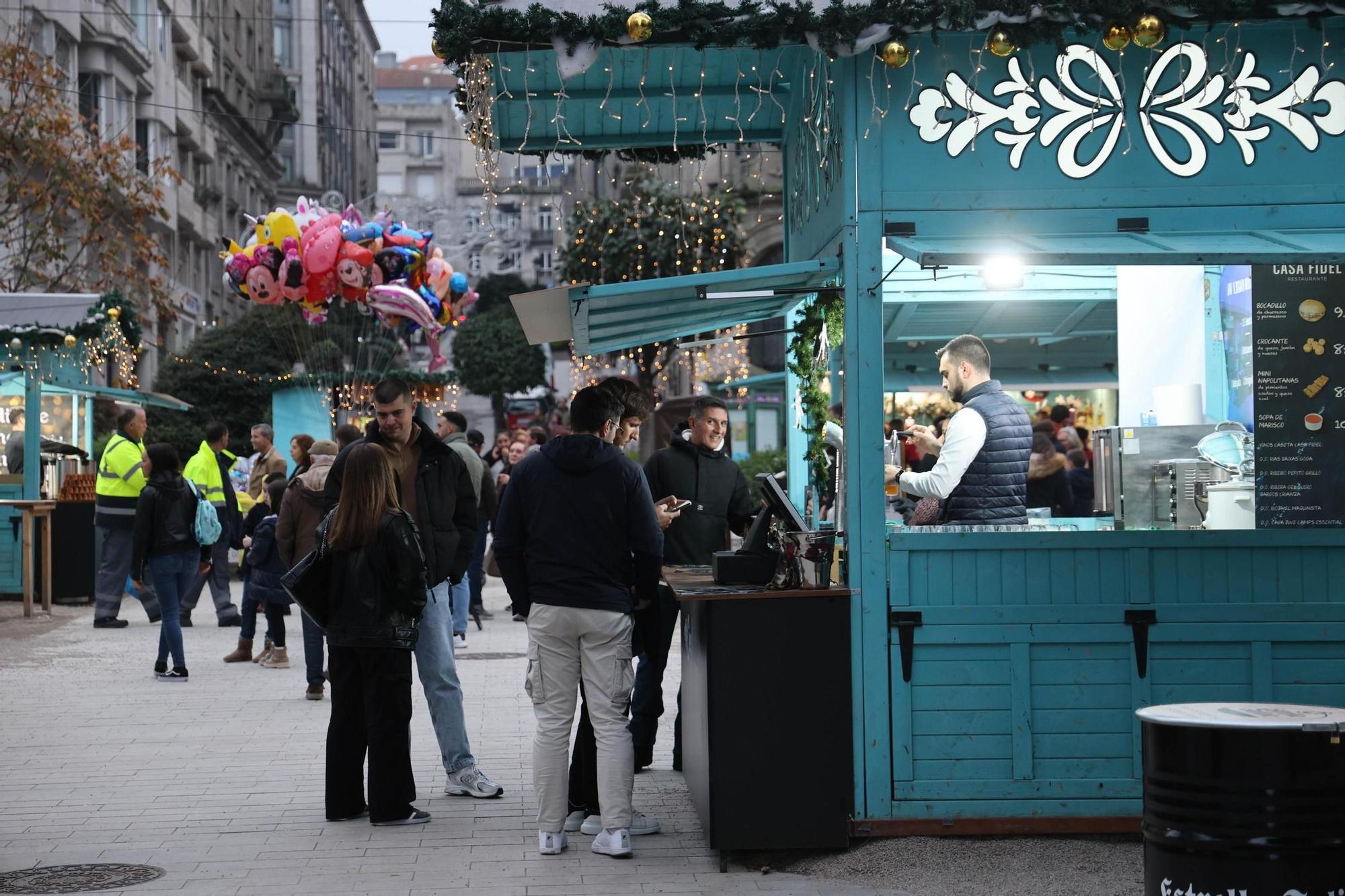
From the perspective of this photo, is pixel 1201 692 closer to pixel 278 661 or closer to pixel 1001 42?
pixel 1001 42

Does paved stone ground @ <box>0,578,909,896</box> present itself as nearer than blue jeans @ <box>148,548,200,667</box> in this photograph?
Yes

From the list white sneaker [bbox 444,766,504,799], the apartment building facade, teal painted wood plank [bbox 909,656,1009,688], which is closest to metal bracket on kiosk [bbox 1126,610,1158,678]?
teal painted wood plank [bbox 909,656,1009,688]

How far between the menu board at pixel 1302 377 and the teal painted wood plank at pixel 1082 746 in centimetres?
116

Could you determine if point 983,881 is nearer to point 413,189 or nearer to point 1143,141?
point 1143,141

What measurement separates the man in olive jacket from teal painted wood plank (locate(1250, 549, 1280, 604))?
351 cm

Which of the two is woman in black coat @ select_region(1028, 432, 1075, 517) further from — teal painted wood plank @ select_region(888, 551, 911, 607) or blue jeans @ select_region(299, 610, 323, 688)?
teal painted wood plank @ select_region(888, 551, 911, 607)

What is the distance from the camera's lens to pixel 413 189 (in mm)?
146750

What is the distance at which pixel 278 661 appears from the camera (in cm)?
1298

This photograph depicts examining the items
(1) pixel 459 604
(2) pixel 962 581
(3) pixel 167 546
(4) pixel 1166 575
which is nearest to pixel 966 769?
(2) pixel 962 581

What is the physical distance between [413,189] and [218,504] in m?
134

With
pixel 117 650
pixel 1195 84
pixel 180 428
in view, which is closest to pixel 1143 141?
pixel 1195 84

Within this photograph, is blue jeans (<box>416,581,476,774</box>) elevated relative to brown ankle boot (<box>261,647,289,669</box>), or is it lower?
Result: elevated

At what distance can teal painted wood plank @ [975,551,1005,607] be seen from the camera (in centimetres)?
664

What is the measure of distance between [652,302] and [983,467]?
1.61m
